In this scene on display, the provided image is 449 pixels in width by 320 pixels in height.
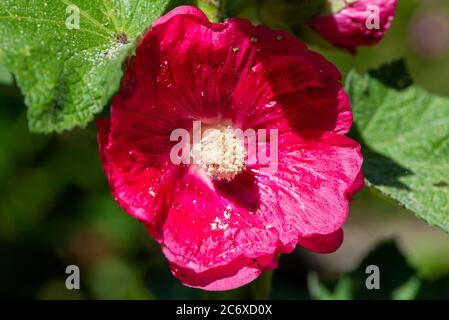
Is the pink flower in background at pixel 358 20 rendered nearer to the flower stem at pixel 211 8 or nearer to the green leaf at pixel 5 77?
the flower stem at pixel 211 8

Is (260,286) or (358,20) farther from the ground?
(358,20)

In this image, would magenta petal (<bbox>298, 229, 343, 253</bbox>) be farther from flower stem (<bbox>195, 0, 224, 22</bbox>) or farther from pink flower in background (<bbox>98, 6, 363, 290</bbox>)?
flower stem (<bbox>195, 0, 224, 22</bbox>)

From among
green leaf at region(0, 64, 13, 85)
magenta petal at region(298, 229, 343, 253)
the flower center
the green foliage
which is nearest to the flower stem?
the flower center

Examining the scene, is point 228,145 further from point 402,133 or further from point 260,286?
point 402,133

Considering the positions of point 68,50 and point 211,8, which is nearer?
point 68,50

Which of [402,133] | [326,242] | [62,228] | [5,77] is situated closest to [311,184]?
[326,242]

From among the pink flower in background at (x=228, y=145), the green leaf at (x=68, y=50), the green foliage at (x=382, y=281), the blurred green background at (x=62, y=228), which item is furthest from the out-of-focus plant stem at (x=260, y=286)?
the blurred green background at (x=62, y=228)

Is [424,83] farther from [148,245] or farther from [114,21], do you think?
[114,21]
